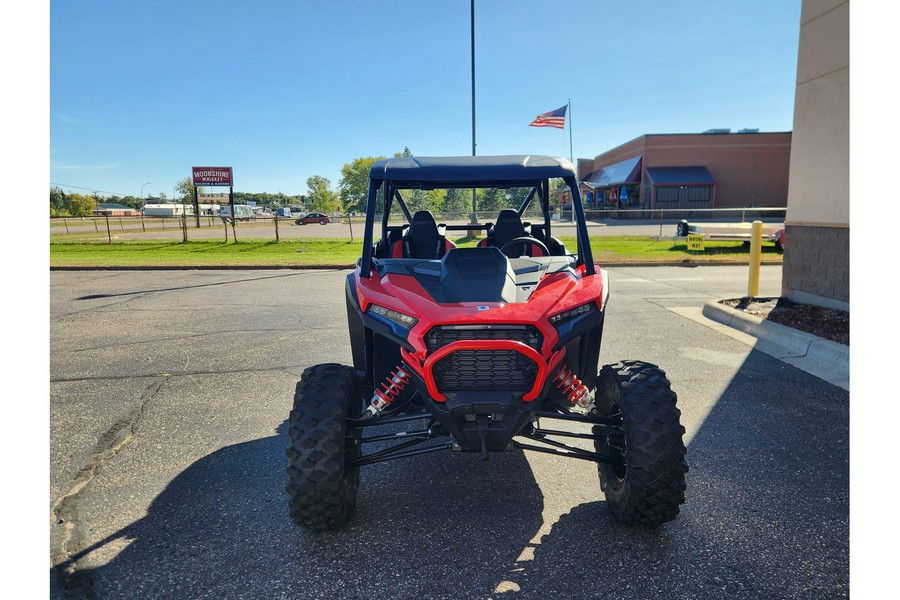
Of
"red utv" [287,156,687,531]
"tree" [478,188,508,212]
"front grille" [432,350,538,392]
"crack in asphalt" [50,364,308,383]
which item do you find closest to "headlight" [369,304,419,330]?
"red utv" [287,156,687,531]

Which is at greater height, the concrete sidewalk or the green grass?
the green grass

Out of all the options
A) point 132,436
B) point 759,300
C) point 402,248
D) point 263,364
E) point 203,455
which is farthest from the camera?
point 759,300

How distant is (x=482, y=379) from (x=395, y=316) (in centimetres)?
59

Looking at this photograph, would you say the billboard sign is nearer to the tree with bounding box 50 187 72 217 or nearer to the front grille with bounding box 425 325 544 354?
the front grille with bounding box 425 325 544 354

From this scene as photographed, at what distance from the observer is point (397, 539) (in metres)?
2.98

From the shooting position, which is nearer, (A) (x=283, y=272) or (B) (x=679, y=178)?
(A) (x=283, y=272)

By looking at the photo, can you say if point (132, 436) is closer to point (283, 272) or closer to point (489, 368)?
point (489, 368)

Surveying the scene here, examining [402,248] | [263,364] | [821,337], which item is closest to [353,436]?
[402,248]

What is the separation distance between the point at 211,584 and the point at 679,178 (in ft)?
161

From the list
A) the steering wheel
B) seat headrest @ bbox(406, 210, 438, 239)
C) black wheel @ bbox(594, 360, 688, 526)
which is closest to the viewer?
black wheel @ bbox(594, 360, 688, 526)

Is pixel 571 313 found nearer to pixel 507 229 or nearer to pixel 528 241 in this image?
pixel 528 241

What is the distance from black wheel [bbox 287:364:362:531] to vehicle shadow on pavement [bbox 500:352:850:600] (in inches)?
38.5

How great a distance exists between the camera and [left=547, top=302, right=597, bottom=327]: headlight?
2994 mm

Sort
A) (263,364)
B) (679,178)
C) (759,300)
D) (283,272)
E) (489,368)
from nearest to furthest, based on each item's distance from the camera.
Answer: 1. (489,368)
2. (263,364)
3. (759,300)
4. (283,272)
5. (679,178)
